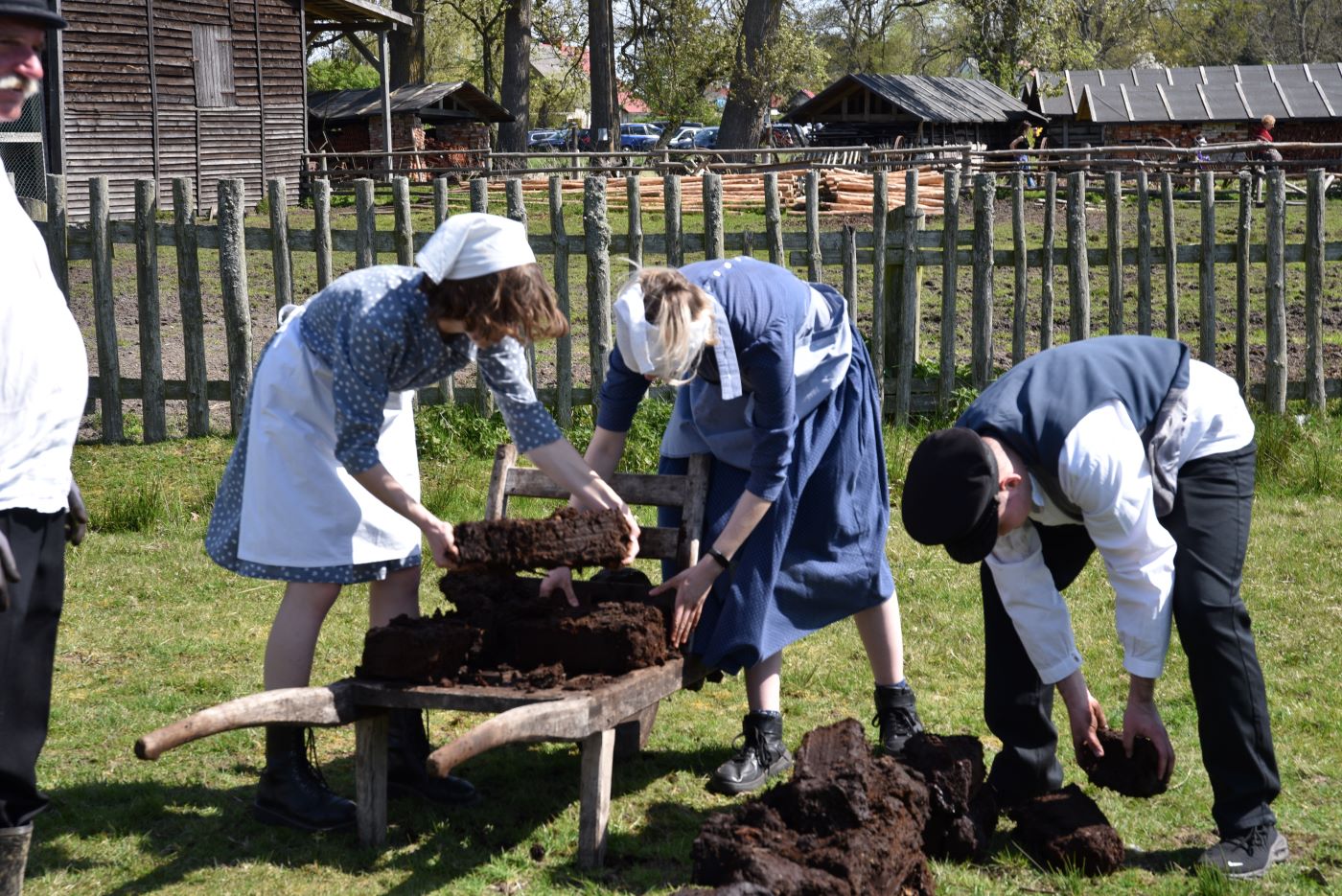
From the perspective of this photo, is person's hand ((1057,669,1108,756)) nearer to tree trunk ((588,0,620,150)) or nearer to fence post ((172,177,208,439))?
fence post ((172,177,208,439))

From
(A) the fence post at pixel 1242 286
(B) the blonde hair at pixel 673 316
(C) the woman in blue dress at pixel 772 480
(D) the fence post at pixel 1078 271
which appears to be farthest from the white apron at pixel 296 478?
(A) the fence post at pixel 1242 286

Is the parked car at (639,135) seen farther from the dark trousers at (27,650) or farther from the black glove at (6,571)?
the black glove at (6,571)

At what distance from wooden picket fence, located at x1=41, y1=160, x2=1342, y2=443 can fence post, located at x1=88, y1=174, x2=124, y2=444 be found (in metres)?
0.01

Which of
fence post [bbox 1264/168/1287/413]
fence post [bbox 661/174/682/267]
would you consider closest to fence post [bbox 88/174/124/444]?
fence post [bbox 661/174/682/267]

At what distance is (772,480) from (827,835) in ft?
3.34

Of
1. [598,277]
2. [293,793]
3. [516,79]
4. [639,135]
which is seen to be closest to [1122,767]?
[293,793]

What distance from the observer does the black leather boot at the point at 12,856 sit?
3.21 metres

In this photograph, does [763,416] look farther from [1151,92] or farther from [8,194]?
[1151,92]

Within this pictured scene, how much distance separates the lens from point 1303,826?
12.6 ft

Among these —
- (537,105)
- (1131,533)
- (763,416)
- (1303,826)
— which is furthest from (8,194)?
(537,105)

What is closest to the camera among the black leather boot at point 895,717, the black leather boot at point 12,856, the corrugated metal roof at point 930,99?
the black leather boot at point 12,856

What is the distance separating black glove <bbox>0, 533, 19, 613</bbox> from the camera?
2.94 m

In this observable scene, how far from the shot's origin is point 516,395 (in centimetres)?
391

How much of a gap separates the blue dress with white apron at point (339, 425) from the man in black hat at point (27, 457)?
598 millimetres
